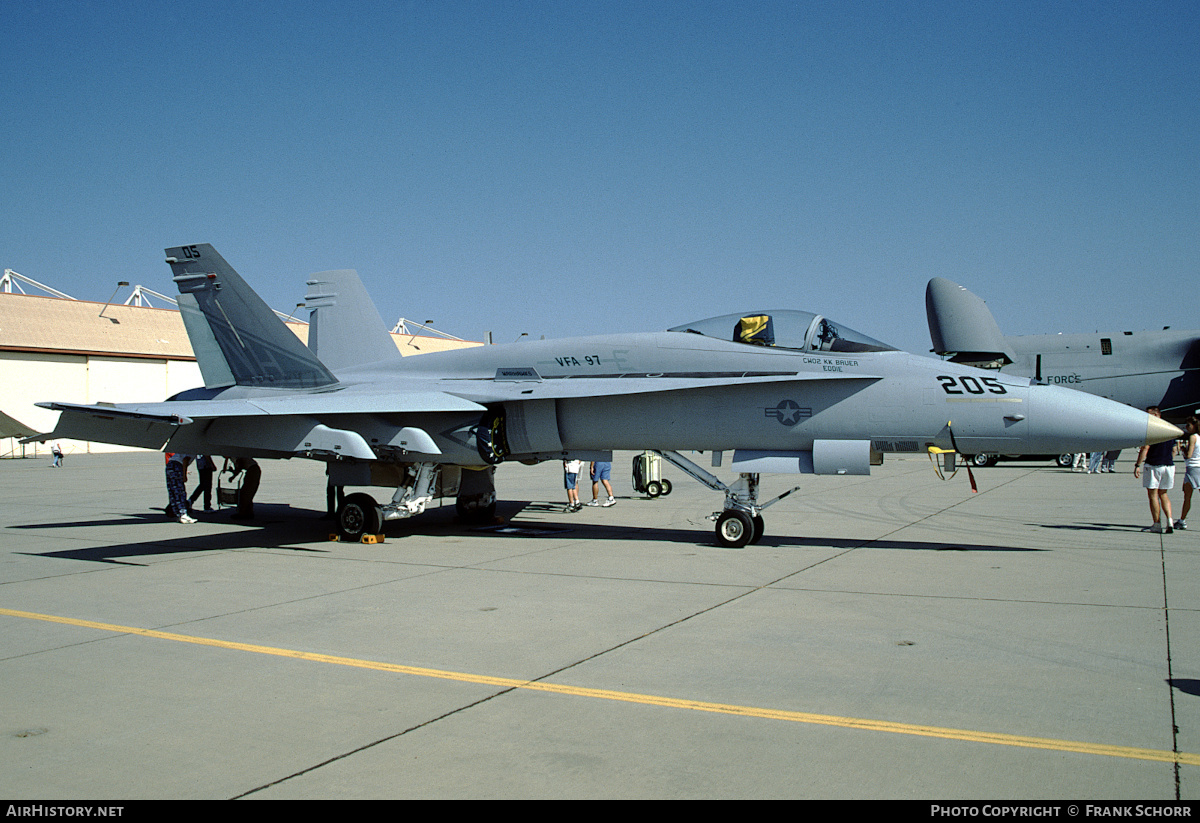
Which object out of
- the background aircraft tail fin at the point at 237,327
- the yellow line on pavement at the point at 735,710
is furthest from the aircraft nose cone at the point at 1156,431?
the background aircraft tail fin at the point at 237,327

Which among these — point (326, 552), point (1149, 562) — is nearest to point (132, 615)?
point (326, 552)

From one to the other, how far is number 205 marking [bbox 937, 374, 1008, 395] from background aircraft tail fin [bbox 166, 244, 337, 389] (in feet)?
27.5

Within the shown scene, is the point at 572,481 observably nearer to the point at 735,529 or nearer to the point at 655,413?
the point at 655,413

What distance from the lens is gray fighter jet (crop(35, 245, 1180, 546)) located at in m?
9.32

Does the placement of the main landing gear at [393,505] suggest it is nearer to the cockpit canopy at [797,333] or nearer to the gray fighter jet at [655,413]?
the gray fighter jet at [655,413]

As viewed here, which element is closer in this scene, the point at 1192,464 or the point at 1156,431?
the point at 1156,431

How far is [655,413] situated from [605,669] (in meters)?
5.41

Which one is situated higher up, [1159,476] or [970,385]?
[970,385]

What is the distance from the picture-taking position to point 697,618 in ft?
21.7

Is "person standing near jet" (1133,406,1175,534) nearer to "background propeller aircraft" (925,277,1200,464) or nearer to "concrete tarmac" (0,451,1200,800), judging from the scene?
"concrete tarmac" (0,451,1200,800)

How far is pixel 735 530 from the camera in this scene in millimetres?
10203

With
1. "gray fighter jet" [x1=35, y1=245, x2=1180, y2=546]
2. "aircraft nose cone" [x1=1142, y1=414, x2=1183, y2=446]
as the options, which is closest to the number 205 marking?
"gray fighter jet" [x1=35, y1=245, x2=1180, y2=546]

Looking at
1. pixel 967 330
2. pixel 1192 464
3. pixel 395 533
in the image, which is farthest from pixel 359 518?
pixel 967 330

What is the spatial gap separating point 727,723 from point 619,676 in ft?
3.17
